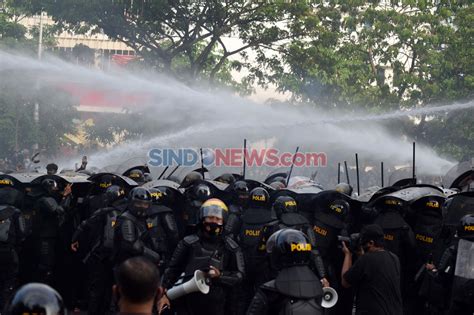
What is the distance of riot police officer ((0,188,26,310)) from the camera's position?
38.7 feet

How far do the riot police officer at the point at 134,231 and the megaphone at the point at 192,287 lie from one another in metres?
1.72

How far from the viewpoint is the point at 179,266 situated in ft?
29.6

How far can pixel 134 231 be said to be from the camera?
10.4 m

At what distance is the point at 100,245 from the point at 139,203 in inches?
40.8

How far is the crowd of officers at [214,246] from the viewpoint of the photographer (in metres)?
8.15

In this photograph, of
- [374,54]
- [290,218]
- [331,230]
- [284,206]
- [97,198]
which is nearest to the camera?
[290,218]

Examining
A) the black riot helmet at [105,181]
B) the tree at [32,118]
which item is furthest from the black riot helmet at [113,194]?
the tree at [32,118]

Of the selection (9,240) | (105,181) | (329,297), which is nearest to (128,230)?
(9,240)

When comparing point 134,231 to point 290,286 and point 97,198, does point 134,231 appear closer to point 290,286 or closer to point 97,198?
point 97,198

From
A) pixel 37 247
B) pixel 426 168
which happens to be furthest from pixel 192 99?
pixel 37 247

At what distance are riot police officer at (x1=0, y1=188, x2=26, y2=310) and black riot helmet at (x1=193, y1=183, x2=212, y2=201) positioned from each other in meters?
2.33

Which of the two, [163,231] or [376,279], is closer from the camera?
[376,279]

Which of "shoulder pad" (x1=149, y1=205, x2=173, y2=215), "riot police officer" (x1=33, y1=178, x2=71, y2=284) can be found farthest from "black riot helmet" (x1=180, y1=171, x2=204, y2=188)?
"shoulder pad" (x1=149, y1=205, x2=173, y2=215)

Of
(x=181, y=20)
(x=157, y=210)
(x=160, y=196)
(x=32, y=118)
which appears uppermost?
(x=181, y=20)
